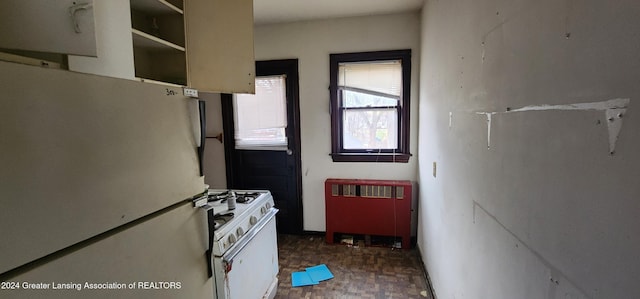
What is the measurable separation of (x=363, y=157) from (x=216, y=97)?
1919 mm

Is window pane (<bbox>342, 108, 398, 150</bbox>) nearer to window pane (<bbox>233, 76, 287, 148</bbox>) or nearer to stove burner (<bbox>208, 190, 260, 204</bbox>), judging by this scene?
window pane (<bbox>233, 76, 287, 148</bbox>)

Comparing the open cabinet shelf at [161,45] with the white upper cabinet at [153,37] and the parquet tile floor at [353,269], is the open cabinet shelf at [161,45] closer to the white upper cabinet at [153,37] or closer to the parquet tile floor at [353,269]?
the white upper cabinet at [153,37]

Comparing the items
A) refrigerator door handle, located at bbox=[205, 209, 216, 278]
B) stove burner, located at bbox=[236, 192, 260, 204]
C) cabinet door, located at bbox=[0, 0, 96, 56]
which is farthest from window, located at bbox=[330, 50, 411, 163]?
cabinet door, located at bbox=[0, 0, 96, 56]

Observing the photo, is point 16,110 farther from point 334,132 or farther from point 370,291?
point 334,132

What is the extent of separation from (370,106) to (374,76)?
332 millimetres

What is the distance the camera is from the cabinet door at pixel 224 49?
158 centimetres

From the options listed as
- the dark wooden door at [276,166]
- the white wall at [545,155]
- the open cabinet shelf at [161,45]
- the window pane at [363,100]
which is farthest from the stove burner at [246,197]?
the window pane at [363,100]

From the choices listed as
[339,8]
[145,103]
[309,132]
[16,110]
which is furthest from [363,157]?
[16,110]

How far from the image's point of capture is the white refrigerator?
53 centimetres

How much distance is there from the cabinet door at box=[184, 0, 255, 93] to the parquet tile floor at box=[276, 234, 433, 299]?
171cm

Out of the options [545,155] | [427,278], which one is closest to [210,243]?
[545,155]

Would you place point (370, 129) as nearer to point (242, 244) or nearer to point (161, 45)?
point (242, 244)

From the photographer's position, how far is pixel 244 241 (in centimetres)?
160

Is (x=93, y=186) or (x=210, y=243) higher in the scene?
(x=93, y=186)
